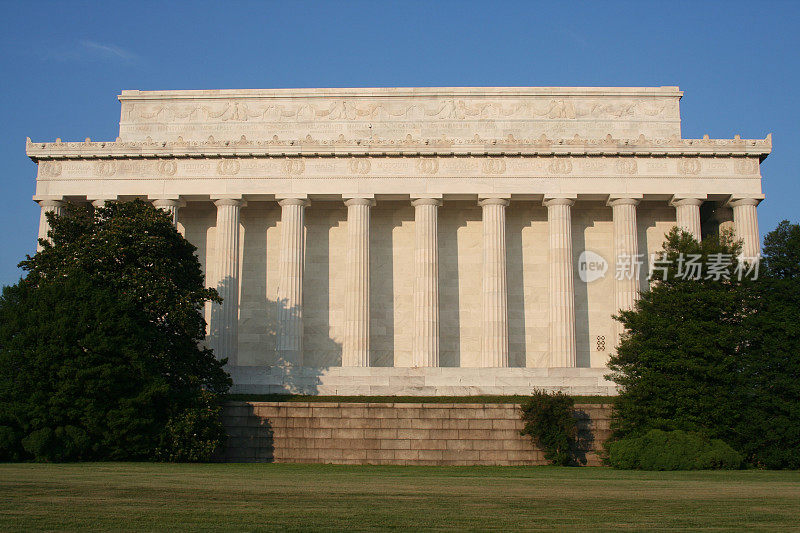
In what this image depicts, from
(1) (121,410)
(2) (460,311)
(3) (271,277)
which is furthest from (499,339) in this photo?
(1) (121,410)

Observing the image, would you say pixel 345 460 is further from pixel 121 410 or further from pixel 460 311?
pixel 460 311

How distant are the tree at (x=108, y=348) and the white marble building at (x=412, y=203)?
1438 centimetres

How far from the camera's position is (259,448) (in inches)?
1527

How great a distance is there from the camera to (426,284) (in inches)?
2218

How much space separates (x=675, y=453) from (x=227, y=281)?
34158 millimetres

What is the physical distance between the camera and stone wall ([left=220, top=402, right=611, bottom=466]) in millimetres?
38312

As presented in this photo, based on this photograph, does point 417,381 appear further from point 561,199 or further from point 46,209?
point 46,209

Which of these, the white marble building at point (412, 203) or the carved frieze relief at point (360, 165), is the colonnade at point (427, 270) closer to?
the white marble building at point (412, 203)

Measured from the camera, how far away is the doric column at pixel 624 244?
57312 millimetres

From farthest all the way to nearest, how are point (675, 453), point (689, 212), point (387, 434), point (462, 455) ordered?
point (689, 212) → point (387, 434) → point (462, 455) → point (675, 453)

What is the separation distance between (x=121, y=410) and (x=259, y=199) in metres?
28.6

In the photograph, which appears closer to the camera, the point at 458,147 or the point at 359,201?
the point at 458,147

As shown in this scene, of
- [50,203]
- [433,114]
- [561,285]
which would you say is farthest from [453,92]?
[50,203]

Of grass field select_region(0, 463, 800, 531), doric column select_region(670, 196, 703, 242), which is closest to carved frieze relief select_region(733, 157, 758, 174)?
doric column select_region(670, 196, 703, 242)
